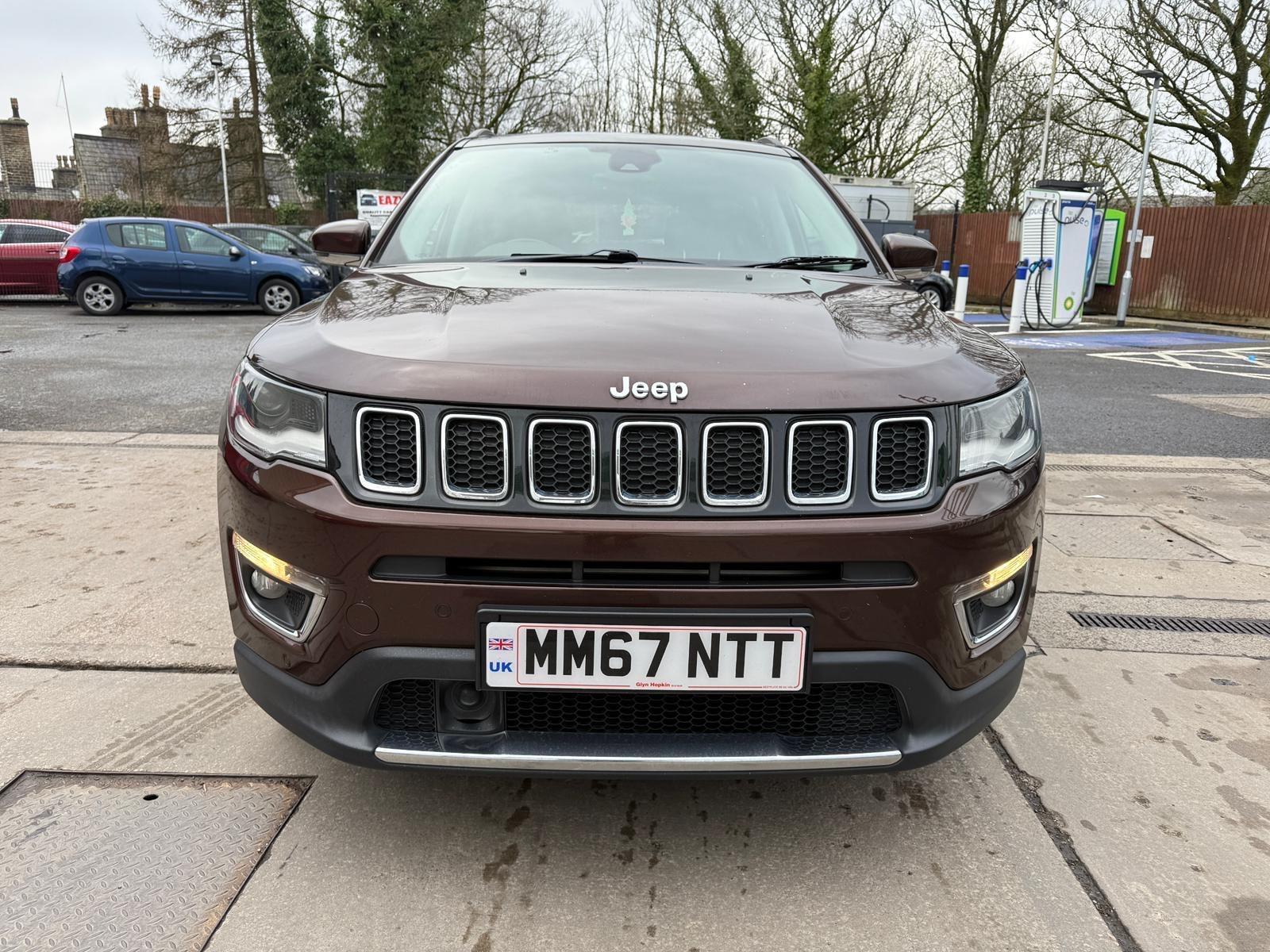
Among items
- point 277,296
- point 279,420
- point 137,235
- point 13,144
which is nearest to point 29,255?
point 137,235

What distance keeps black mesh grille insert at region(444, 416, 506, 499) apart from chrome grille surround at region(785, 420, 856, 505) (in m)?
0.51

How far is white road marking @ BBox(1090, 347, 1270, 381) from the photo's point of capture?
10.1m

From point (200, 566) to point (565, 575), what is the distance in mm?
2415

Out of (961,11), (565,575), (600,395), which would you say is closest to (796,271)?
(600,395)

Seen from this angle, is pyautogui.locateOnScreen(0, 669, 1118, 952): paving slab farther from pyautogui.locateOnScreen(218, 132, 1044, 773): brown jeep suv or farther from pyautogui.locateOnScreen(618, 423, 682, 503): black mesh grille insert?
pyautogui.locateOnScreen(618, 423, 682, 503): black mesh grille insert

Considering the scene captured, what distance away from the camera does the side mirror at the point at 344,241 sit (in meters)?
3.03

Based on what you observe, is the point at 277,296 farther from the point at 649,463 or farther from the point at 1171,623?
the point at 649,463

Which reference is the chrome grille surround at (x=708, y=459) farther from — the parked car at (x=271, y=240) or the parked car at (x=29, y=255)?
the parked car at (x=29, y=255)

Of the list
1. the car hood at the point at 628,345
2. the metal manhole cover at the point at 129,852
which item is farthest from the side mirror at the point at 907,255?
the metal manhole cover at the point at 129,852

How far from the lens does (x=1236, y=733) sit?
8.14 ft

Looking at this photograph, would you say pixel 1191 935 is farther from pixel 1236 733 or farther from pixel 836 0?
pixel 836 0

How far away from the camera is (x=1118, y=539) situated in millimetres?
4043

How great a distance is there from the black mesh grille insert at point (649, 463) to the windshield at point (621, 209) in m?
1.13

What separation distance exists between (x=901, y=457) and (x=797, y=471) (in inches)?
8.1
